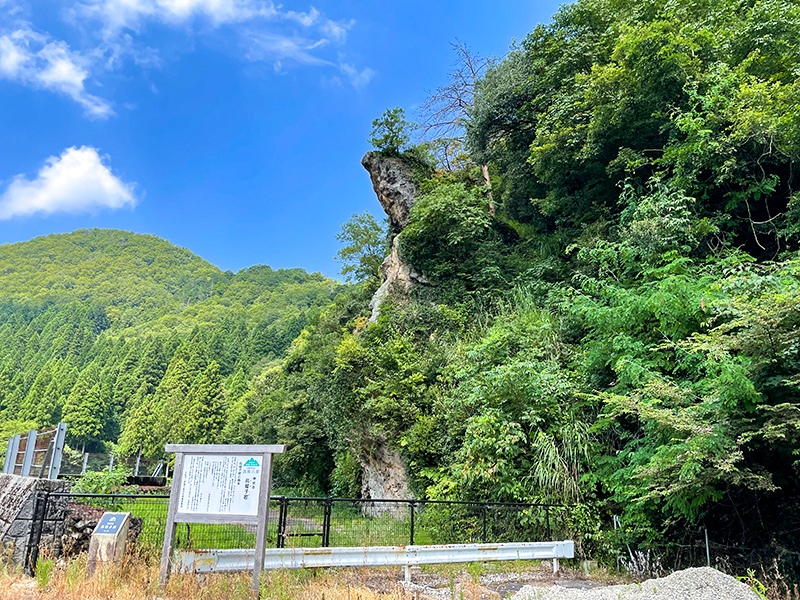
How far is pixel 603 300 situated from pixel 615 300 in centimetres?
39

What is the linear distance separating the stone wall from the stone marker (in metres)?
1.10

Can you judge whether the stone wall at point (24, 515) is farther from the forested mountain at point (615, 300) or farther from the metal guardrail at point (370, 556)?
the forested mountain at point (615, 300)

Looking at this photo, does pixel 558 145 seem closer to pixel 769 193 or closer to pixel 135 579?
pixel 769 193

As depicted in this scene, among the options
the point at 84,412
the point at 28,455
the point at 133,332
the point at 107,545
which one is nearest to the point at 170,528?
the point at 107,545

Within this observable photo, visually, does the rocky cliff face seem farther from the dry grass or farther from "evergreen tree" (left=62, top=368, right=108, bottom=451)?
"evergreen tree" (left=62, top=368, right=108, bottom=451)

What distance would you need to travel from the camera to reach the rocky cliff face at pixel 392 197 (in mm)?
17234

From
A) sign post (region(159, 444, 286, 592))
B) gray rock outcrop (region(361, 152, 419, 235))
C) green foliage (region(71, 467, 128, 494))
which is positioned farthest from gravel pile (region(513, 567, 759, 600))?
gray rock outcrop (region(361, 152, 419, 235))

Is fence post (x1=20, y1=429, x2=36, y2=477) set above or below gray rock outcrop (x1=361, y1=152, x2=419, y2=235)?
below

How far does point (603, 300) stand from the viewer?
9.38m

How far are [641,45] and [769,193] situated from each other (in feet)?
13.5

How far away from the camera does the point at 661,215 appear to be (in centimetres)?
1010

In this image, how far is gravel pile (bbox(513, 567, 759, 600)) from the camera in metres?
5.04

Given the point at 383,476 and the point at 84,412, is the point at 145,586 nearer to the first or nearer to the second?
the point at 383,476

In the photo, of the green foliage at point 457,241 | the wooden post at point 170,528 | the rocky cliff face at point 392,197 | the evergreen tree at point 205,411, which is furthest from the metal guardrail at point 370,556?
the evergreen tree at point 205,411
